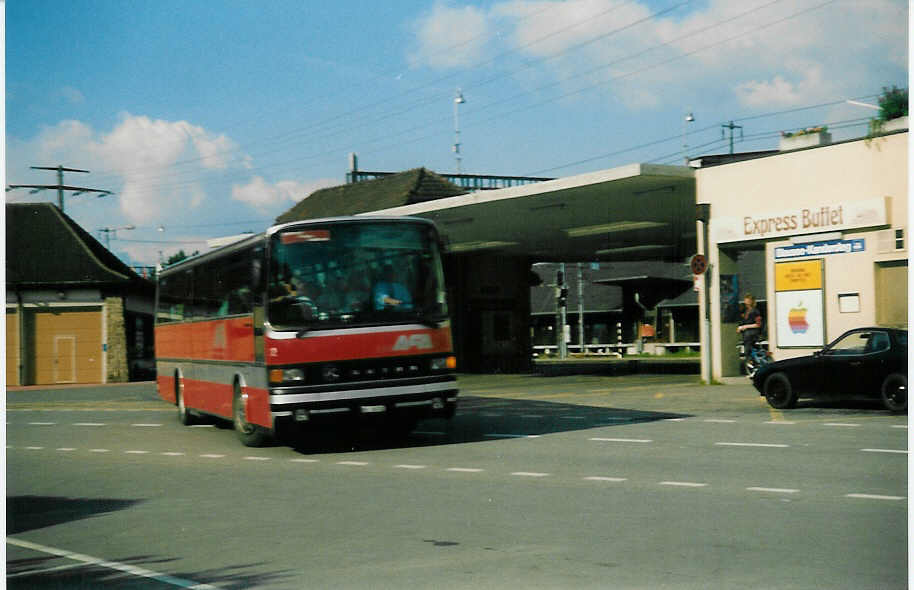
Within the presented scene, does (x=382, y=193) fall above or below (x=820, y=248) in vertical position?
above

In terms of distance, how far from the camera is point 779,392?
62.3 ft

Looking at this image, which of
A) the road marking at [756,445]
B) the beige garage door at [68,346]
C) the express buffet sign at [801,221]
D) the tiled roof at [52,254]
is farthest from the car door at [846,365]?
the beige garage door at [68,346]

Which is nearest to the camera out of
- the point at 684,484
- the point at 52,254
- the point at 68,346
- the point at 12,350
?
the point at 684,484

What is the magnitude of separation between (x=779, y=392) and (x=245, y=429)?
8.52m

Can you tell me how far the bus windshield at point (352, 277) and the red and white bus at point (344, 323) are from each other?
0.01m

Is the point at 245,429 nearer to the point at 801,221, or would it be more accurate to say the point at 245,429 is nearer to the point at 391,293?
the point at 391,293

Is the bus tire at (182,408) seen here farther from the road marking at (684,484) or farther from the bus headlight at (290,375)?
the road marking at (684,484)

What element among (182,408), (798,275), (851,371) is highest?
(798,275)

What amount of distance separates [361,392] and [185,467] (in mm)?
2264

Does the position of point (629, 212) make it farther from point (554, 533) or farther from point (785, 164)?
point (554, 533)

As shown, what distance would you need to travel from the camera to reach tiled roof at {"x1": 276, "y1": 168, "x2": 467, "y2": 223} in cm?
4800

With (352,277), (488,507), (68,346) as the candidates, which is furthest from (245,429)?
(68,346)

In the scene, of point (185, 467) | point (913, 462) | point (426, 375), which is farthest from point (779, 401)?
point (185, 467)

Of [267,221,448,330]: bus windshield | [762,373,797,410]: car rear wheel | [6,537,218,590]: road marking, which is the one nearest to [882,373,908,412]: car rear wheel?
[762,373,797,410]: car rear wheel
